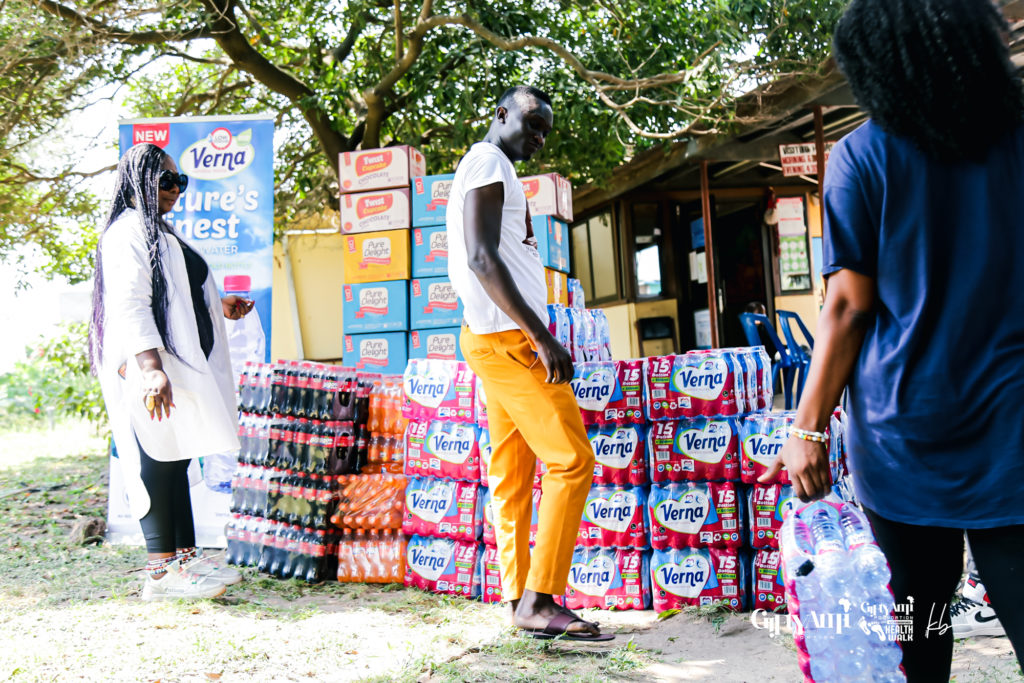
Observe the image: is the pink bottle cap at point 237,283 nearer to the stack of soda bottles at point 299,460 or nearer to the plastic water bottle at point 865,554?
the stack of soda bottles at point 299,460

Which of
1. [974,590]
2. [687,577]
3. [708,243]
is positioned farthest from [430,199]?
[708,243]

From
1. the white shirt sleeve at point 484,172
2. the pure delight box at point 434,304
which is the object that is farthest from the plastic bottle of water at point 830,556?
the pure delight box at point 434,304

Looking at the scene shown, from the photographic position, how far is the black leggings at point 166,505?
11.9ft

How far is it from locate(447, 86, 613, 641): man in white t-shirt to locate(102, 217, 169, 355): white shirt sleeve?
4.56 feet

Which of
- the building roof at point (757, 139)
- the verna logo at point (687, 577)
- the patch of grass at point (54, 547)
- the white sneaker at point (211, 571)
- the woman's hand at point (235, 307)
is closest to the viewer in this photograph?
the verna logo at point (687, 577)

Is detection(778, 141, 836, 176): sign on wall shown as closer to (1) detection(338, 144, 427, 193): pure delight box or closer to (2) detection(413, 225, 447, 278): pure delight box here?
(1) detection(338, 144, 427, 193): pure delight box

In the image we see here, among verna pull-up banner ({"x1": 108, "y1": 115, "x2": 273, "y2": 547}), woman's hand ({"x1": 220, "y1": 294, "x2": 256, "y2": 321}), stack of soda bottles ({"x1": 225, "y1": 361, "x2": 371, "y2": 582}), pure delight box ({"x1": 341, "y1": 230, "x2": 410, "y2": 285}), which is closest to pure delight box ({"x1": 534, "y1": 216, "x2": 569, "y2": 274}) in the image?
pure delight box ({"x1": 341, "y1": 230, "x2": 410, "y2": 285})

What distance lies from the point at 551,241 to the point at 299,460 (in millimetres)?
2585

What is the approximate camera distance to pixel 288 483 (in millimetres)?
4305

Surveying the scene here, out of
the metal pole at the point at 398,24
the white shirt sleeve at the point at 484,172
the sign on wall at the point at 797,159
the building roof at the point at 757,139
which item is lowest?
the white shirt sleeve at the point at 484,172

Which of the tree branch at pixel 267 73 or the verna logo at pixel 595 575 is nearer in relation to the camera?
the verna logo at pixel 595 575

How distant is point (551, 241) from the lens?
604 cm

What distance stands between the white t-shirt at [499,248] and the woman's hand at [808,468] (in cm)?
146

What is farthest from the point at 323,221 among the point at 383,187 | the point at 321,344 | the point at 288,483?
the point at 288,483
